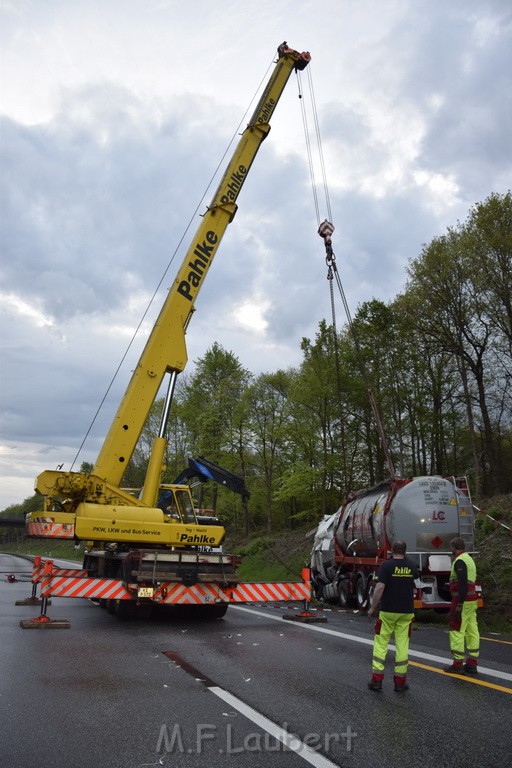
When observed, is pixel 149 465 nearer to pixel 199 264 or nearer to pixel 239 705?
pixel 199 264

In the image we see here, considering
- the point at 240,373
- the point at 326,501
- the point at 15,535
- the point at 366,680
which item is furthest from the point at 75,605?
the point at 15,535

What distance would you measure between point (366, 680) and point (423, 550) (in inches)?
289

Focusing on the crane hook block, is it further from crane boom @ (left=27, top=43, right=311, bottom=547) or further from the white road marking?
the white road marking

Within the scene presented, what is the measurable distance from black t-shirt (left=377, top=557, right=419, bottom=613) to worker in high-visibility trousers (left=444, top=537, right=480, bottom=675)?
97 cm

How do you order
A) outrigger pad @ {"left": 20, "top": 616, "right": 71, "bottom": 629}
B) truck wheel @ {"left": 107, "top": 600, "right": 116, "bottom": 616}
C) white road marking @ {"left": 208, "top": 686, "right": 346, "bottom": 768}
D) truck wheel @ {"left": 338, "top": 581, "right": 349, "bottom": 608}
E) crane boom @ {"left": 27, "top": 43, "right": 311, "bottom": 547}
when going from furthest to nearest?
1. truck wheel @ {"left": 338, "top": 581, "right": 349, "bottom": 608}
2. truck wheel @ {"left": 107, "top": 600, "right": 116, "bottom": 616}
3. crane boom @ {"left": 27, "top": 43, "right": 311, "bottom": 547}
4. outrigger pad @ {"left": 20, "top": 616, "right": 71, "bottom": 629}
5. white road marking @ {"left": 208, "top": 686, "right": 346, "bottom": 768}

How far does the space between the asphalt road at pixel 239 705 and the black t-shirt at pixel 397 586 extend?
85 cm

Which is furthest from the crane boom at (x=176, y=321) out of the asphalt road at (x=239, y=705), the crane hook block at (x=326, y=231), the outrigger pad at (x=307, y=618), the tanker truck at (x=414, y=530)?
the tanker truck at (x=414, y=530)

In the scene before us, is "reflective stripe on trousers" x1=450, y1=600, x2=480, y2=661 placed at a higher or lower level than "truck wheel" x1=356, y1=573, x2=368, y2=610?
lower

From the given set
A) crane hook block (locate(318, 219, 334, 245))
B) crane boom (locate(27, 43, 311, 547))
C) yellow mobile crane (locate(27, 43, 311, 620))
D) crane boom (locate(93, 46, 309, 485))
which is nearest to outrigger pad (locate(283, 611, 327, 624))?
yellow mobile crane (locate(27, 43, 311, 620))

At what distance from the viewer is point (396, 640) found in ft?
22.6

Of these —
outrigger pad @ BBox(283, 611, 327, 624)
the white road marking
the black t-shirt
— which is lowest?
the white road marking

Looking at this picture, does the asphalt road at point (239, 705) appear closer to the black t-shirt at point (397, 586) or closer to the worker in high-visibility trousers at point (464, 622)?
the worker in high-visibility trousers at point (464, 622)

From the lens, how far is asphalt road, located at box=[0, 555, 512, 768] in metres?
4.71

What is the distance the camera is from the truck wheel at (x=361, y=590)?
15.6m
